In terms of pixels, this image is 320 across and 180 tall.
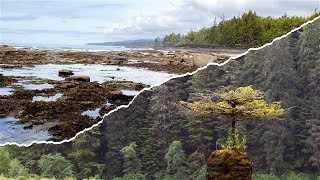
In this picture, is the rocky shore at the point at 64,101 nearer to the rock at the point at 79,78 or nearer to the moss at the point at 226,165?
the rock at the point at 79,78

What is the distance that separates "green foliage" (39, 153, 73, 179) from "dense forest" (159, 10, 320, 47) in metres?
7.30

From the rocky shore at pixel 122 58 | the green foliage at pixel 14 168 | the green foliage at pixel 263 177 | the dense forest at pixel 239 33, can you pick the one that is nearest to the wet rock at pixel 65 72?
the rocky shore at pixel 122 58

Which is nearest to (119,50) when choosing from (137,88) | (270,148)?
(137,88)

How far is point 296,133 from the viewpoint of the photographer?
22.4 meters

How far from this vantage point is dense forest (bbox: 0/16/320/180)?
1441 centimetres

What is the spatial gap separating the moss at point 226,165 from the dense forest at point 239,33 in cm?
249

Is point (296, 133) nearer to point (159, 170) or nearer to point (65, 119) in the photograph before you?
point (159, 170)

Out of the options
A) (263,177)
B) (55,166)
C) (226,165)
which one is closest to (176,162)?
(263,177)

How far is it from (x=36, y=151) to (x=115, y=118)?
5.91m

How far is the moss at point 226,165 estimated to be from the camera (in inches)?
229

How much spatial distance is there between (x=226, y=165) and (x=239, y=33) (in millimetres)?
2741

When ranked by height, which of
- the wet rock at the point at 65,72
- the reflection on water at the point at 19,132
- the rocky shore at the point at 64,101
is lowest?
the reflection on water at the point at 19,132

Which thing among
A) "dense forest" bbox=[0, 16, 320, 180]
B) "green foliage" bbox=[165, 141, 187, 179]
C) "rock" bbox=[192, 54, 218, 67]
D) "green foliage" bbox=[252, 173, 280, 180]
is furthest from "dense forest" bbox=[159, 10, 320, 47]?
"green foliage" bbox=[252, 173, 280, 180]

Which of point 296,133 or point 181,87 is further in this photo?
point 296,133
